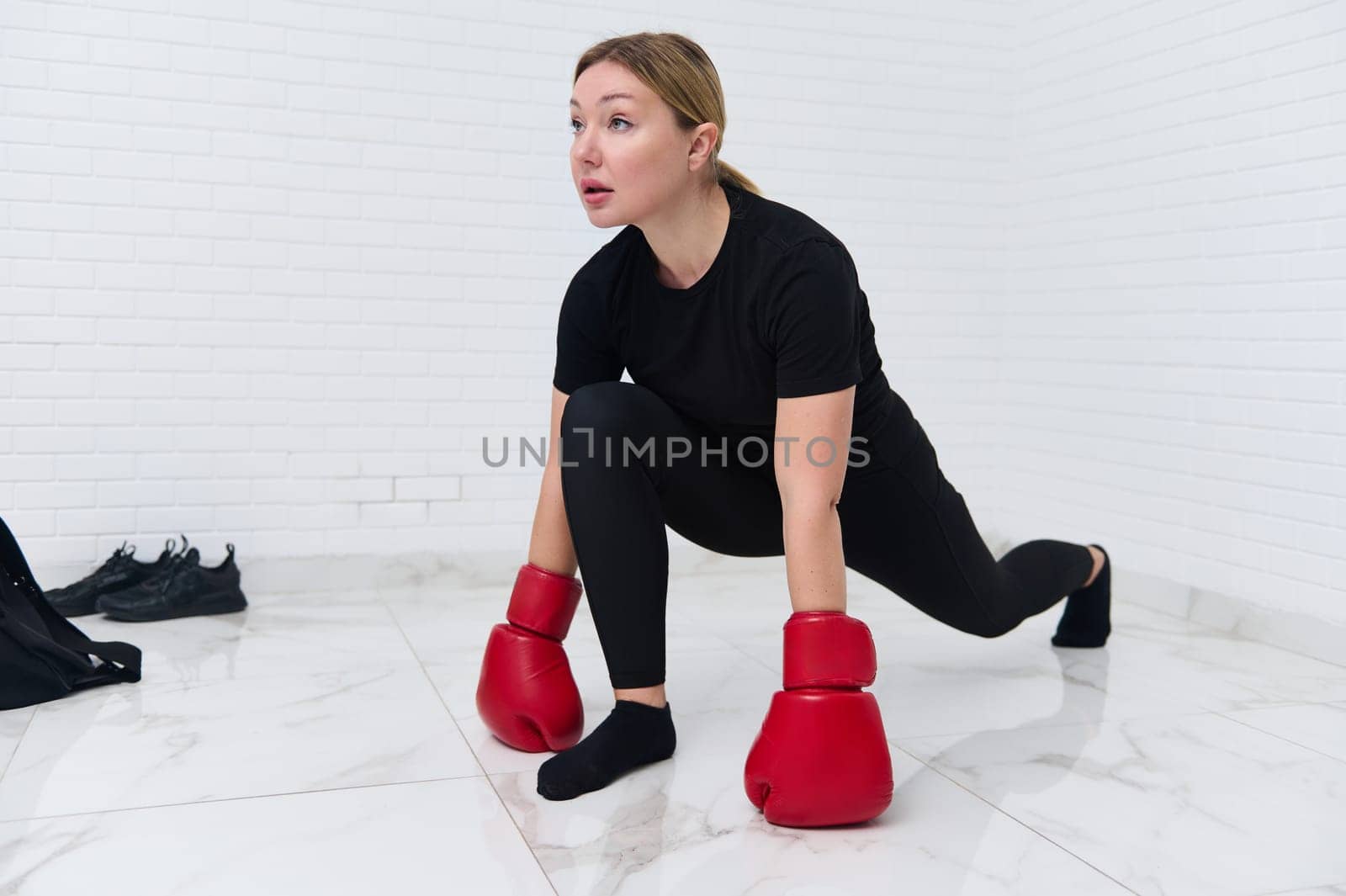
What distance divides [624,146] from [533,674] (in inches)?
31.7

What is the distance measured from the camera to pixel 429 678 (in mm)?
2254

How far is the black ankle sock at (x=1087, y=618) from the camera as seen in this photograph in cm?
251

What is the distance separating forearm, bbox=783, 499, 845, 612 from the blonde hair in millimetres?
555

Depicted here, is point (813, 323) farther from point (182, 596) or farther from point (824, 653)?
point (182, 596)

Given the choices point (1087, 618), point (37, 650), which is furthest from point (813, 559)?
point (37, 650)

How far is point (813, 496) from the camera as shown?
159cm

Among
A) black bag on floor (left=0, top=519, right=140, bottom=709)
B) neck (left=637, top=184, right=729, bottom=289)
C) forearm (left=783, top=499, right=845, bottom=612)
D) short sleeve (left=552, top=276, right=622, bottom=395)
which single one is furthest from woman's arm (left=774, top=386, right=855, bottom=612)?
black bag on floor (left=0, top=519, right=140, bottom=709)

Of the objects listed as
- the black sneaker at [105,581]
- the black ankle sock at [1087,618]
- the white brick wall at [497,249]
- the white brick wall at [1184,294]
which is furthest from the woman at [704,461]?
the black sneaker at [105,581]

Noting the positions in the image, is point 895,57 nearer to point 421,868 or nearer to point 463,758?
point 463,758

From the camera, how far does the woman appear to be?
1562 mm

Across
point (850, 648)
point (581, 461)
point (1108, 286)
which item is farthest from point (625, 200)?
point (1108, 286)

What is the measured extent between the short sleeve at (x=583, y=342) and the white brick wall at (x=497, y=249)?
1318 millimetres

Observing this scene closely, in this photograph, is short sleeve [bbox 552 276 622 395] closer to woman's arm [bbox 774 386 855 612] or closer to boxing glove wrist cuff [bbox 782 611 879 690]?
woman's arm [bbox 774 386 855 612]

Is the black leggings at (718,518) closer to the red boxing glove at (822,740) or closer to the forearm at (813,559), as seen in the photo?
the forearm at (813,559)
